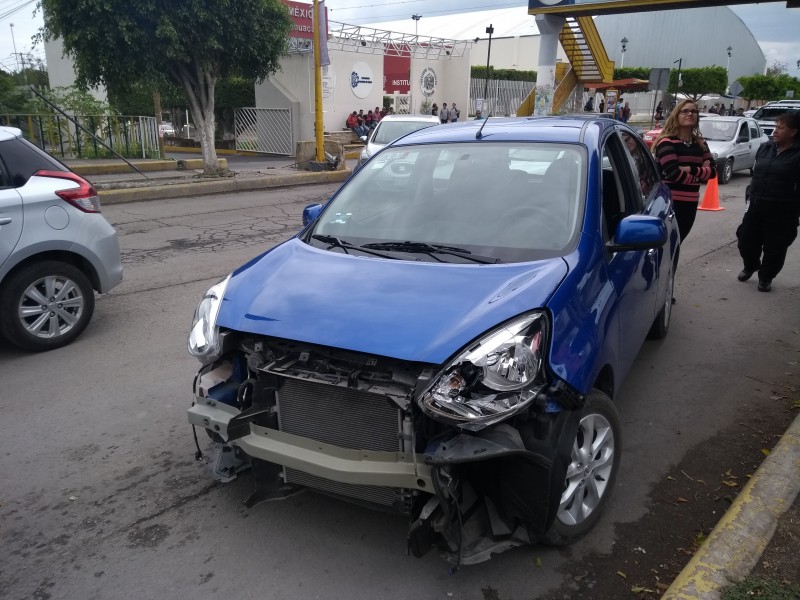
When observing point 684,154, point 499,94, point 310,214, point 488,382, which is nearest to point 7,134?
point 310,214

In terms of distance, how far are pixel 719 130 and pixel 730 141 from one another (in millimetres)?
598

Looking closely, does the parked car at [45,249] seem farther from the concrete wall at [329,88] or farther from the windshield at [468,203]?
the concrete wall at [329,88]

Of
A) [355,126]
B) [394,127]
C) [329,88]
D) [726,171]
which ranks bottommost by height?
[726,171]

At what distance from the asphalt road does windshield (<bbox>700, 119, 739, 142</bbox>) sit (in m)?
12.1

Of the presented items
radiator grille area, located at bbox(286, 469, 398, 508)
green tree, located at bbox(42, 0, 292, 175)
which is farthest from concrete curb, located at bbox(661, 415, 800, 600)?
green tree, located at bbox(42, 0, 292, 175)

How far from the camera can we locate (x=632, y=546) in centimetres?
300

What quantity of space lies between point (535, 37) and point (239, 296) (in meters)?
60.3

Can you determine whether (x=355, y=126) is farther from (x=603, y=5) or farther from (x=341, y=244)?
(x=341, y=244)

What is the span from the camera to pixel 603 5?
21.7m

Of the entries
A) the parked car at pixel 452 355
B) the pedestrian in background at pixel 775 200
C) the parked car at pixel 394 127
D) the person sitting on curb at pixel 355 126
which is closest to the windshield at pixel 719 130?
the parked car at pixel 394 127

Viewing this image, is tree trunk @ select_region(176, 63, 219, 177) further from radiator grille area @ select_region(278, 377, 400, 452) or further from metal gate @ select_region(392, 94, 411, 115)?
metal gate @ select_region(392, 94, 411, 115)

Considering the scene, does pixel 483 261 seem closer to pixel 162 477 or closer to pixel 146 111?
pixel 162 477

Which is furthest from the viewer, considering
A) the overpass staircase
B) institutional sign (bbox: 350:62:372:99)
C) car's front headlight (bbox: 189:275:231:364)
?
institutional sign (bbox: 350:62:372:99)

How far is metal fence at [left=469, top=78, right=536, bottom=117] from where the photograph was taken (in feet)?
125
